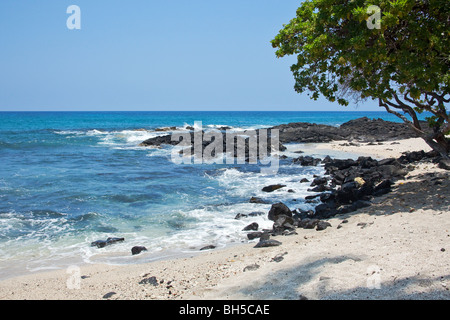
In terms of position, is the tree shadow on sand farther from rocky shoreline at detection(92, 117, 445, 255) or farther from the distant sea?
the distant sea

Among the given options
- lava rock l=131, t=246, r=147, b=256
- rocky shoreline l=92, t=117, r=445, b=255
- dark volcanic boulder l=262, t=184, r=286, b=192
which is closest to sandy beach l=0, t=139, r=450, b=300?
rocky shoreline l=92, t=117, r=445, b=255

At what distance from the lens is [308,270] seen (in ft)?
19.2

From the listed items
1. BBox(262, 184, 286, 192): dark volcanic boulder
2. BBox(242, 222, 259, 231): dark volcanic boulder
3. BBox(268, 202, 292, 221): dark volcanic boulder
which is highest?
BBox(268, 202, 292, 221): dark volcanic boulder

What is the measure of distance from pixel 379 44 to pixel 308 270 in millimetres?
5516

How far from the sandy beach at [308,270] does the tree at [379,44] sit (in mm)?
2985

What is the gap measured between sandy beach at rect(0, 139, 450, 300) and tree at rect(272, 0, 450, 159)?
2.98m

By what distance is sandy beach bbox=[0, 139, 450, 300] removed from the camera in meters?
5.03

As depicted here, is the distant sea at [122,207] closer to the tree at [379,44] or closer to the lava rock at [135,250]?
the lava rock at [135,250]

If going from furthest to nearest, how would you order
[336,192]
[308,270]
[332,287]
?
[336,192]
[308,270]
[332,287]

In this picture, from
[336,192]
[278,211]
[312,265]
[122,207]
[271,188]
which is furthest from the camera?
[271,188]

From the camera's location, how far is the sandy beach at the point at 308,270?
503 centimetres

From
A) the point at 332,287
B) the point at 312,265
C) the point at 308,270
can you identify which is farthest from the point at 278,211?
the point at 332,287

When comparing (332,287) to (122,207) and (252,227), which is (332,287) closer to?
(252,227)
